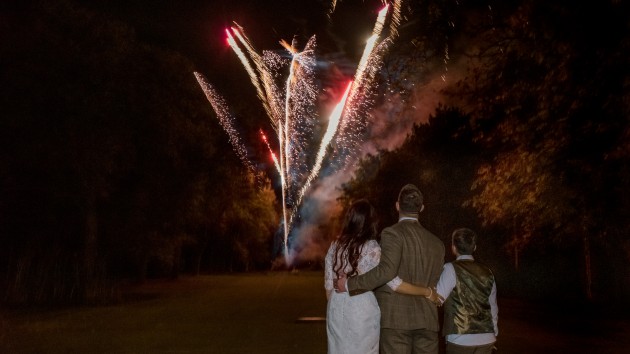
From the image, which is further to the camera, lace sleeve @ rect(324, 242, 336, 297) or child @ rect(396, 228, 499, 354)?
child @ rect(396, 228, 499, 354)

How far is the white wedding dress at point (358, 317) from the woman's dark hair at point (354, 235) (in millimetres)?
41

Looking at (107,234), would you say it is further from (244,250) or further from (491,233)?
(244,250)

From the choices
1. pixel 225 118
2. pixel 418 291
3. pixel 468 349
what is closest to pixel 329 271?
pixel 418 291

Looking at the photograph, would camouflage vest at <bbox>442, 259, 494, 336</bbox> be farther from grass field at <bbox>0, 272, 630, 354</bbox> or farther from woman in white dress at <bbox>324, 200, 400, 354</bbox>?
grass field at <bbox>0, 272, 630, 354</bbox>

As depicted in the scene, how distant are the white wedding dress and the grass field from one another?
7297 millimetres

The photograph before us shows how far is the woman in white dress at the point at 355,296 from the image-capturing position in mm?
5457

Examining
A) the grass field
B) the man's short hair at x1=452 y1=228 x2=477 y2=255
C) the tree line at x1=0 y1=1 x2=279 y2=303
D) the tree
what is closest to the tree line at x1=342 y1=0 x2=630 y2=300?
the tree

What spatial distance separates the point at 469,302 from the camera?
5844 millimetres

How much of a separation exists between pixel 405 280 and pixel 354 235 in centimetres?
51

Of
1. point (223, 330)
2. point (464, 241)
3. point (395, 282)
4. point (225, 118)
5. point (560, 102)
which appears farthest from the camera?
point (225, 118)

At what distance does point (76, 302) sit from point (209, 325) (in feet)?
32.9

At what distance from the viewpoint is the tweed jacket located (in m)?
5.37

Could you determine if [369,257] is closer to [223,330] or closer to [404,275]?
[404,275]

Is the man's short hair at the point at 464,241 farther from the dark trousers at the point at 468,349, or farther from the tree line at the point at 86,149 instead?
the tree line at the point at 86,149
